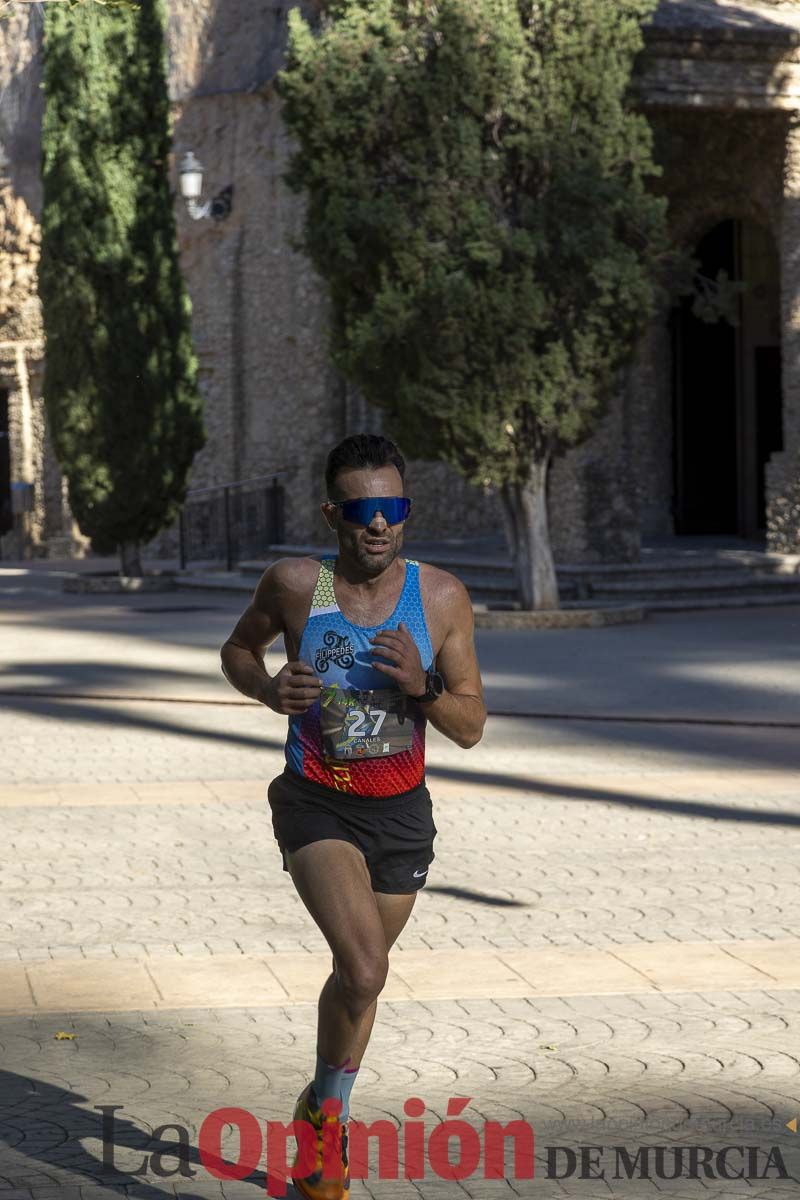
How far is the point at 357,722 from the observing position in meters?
4.44

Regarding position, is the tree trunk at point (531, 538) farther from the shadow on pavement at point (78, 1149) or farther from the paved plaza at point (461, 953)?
the shadow on pavement at point (78, 1149)

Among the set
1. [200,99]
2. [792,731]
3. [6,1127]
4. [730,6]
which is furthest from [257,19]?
[6,1127]

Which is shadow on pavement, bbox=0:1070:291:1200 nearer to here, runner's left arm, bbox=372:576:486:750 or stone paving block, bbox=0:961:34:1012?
stone paving block, bbox=0:961:34:1012

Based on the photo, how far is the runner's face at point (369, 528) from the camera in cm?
445

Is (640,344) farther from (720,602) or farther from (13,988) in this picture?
(13,988)

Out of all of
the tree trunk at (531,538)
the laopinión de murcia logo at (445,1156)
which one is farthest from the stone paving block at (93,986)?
the tree trunk at (531,538)

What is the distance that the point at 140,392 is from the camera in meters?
27.6

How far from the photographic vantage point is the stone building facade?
2473 centimetres

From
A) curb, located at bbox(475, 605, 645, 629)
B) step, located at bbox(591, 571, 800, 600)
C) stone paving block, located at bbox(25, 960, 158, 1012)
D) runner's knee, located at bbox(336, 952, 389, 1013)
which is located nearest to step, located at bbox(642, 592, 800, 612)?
step, located at bbox(591, 571, 800, 600)

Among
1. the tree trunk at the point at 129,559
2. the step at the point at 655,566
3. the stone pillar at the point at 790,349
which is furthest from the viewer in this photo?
the tree trunk at the point at 129,559

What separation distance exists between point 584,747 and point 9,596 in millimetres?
16559

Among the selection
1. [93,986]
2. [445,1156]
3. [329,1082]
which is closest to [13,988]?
[93,986]

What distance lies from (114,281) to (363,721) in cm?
2387

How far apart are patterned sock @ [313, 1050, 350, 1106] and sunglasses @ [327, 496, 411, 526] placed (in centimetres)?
119
